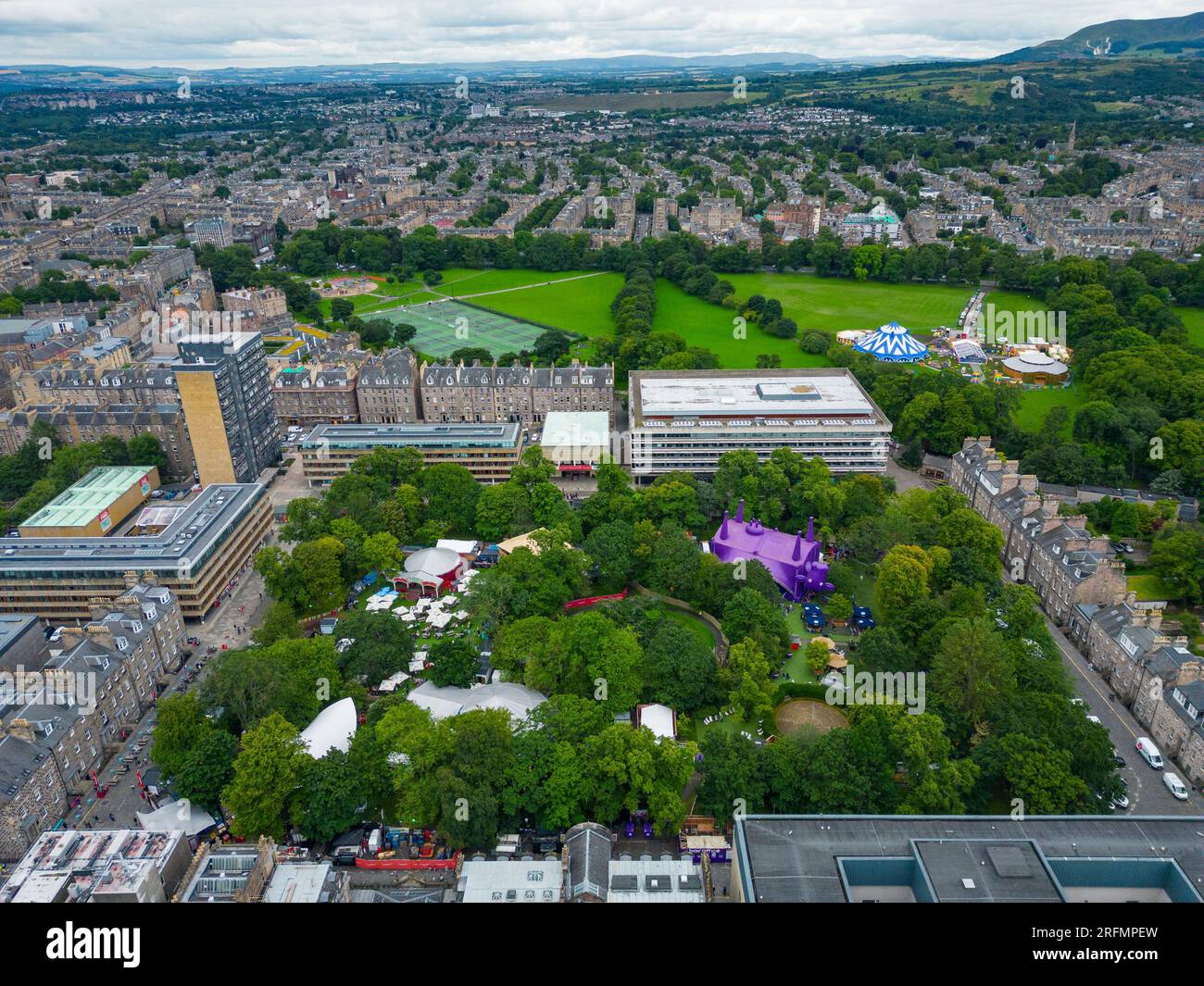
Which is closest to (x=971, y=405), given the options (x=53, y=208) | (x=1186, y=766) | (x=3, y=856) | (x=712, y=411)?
(x=712, y=411)

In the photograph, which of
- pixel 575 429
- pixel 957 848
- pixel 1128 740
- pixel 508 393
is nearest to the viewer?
pixel 957 848

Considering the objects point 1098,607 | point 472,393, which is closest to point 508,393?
point 472,393

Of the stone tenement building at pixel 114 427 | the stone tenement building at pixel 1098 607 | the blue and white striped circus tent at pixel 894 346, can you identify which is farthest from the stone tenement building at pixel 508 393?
the blue and white striped circus tent at pixel 894 346

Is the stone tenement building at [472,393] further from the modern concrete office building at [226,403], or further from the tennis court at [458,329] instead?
the tennis court at [458,329]

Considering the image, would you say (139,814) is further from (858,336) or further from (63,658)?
(858,336)

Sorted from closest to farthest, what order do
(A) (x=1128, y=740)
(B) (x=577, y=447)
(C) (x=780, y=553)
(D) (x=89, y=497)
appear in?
(A) (x=1128, y=740)
(C) (x=780, y=553)
(D) (x=89, y=497)
(B) (x=577, y=447)

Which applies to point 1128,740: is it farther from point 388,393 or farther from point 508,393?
point 388,393

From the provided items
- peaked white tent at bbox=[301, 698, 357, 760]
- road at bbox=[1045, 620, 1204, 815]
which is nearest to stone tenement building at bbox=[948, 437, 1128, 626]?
road at bbox=[1045, 620, 1204, 815]
